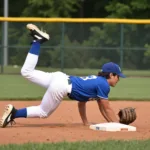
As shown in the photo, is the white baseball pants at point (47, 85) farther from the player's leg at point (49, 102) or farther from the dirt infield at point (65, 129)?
the dirt infield at point (65, 129)

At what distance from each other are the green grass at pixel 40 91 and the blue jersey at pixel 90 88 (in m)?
4.29

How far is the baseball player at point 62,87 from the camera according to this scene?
815 cm

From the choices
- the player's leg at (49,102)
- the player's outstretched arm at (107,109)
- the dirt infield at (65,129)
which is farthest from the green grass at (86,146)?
the player's leg at (49,102)

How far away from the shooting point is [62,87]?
8.23 m

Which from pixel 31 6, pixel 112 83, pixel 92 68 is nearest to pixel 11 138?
pixel 112 83

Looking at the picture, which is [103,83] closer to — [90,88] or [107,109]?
[90,88]

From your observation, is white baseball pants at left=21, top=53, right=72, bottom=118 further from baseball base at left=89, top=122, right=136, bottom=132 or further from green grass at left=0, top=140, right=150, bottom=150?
green grass at left=0, top=140, right=150, bottom=150

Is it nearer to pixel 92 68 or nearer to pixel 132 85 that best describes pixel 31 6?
pixel 92 68

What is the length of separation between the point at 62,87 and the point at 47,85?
0.26m

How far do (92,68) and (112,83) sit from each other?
13.1m

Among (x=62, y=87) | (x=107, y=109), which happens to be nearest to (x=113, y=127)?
(x=107, y=109)

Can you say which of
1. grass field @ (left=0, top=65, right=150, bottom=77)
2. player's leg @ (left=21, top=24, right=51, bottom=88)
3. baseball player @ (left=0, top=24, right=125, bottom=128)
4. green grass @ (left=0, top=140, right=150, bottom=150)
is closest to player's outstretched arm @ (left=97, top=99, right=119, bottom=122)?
baseball player @ (left=0, top=24, right=125, bottom=128)

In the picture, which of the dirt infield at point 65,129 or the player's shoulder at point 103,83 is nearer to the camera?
the dirt infield at point 65,129

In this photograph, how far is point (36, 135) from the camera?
7.20 m
